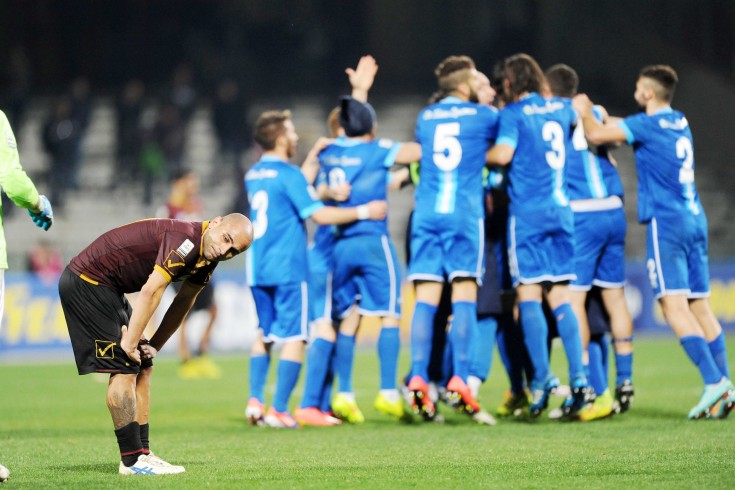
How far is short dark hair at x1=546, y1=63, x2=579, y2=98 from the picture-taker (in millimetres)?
9000

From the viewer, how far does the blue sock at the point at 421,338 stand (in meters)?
8.27

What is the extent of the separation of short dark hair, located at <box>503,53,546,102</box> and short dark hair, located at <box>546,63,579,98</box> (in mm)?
387

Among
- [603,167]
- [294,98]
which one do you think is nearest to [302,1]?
[294,98]

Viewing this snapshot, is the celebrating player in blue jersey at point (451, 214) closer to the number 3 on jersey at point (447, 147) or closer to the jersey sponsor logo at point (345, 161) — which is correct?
the number 3 on jersey at point (447, 147)

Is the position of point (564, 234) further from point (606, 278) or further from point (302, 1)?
point (302, 1)

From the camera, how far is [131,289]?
6109 mm

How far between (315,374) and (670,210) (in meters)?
3.04

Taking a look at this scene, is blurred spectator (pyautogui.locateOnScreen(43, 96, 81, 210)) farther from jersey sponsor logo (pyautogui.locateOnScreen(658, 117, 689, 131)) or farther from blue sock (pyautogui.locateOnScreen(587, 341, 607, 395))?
jersey sponsor logo (pyautogui.locateOnScreen(658, 117, 689, 131))

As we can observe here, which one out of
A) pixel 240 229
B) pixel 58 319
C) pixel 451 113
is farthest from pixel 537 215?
pixel 58 319

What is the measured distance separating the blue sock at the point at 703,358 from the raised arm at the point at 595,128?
1.62m

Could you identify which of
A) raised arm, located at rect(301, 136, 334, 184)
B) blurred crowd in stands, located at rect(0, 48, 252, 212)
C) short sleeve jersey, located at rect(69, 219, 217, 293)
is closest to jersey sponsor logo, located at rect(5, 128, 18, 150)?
short sleeve jersey, located at rect(69, 219, 217, 293)

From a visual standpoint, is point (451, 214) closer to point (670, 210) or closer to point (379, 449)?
point (670, 210)

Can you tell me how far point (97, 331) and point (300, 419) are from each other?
3120 mm

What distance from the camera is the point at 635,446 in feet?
22.1
